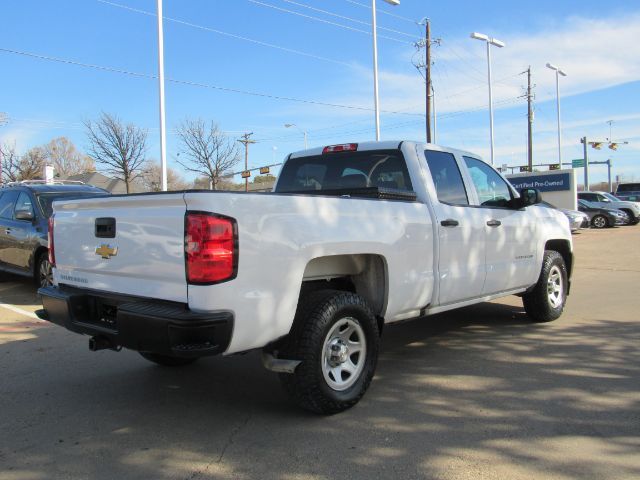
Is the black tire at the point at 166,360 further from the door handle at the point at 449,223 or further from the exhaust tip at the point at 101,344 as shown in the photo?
the door handle at the point at 449,223

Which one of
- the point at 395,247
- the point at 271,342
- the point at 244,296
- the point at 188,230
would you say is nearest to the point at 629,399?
the point at 395,247

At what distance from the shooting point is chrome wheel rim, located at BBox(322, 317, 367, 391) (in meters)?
3.78

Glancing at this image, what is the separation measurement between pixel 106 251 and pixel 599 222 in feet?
87.4

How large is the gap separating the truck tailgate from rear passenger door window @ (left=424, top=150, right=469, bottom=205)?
251 cm

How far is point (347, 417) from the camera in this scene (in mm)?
3770

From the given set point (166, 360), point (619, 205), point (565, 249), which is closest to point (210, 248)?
point (166, 360)

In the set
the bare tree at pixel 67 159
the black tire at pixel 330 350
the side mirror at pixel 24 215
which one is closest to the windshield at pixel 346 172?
the black tire at pixel 330 350

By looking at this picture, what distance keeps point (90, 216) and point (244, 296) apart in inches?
54.6

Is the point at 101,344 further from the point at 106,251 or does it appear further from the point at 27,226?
the point at 27,226

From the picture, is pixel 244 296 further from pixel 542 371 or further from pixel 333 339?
pixel 542 371

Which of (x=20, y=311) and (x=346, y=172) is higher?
(x=346, y=172)

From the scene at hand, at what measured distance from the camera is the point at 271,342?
341 cm

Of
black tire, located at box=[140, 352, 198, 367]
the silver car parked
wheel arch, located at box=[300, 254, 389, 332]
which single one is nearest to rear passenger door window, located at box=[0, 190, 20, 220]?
black tire, located at box=[140, 352, 198, 367]

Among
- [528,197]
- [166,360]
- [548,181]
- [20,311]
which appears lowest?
[166,360]
